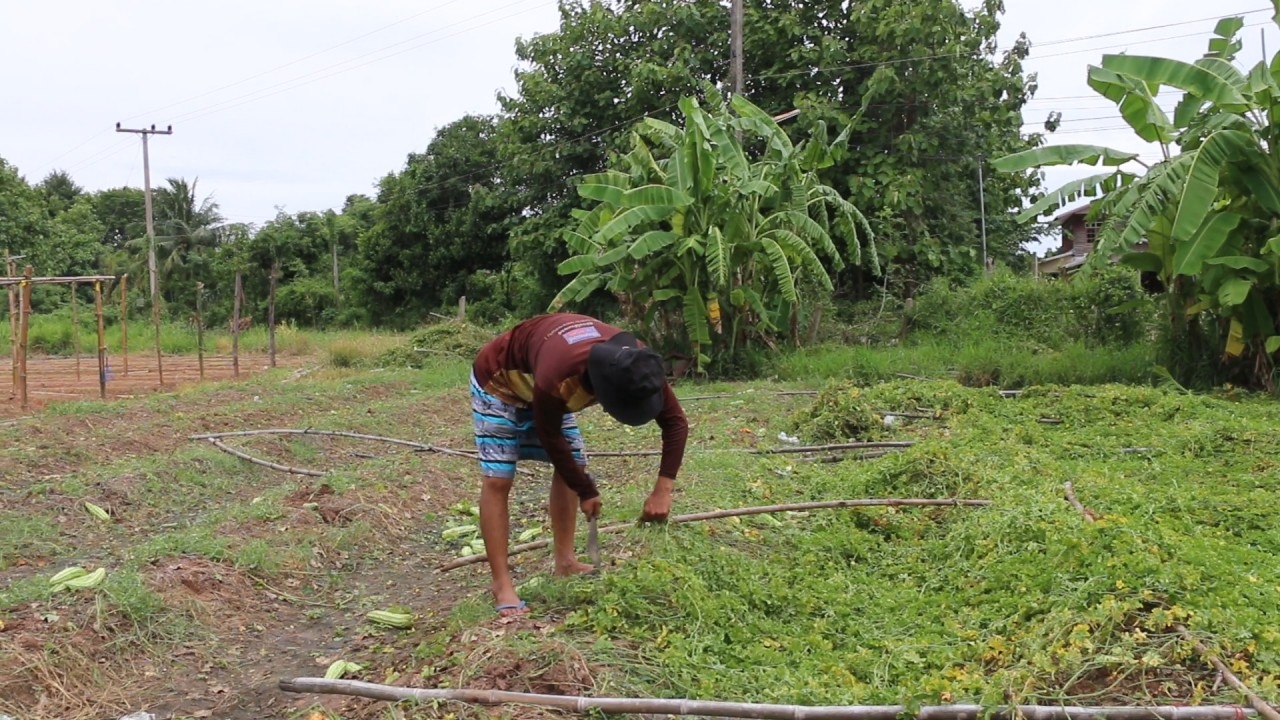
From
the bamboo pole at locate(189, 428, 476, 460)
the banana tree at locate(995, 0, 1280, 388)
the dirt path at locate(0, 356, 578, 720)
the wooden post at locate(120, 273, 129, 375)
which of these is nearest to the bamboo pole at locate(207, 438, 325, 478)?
the dirt path at locate(0, 356, 578, 720)

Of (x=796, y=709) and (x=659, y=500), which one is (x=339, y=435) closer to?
(x=659, y=500)

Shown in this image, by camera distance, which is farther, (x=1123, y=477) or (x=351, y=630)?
(x=1123, y=477)

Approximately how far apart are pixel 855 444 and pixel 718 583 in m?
3.62

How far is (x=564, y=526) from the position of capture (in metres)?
4.39

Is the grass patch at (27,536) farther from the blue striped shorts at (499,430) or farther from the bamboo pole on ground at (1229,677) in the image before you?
the bamboo pole on ground at (1229,677)

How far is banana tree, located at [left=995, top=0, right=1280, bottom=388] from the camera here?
32.1 feet

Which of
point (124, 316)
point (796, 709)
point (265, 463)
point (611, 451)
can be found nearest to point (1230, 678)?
point (796, 709)

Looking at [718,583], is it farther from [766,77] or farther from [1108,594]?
[766,77]

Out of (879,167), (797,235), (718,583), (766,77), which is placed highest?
(766,77)

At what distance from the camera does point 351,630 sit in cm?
460

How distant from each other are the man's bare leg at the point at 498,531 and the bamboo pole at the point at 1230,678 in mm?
2482

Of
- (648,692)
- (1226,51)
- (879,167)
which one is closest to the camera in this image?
(648,692)

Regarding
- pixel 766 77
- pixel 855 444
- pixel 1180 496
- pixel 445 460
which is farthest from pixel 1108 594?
pixel 766 77

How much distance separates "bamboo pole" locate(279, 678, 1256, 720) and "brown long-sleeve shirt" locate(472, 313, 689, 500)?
90 centimetres
